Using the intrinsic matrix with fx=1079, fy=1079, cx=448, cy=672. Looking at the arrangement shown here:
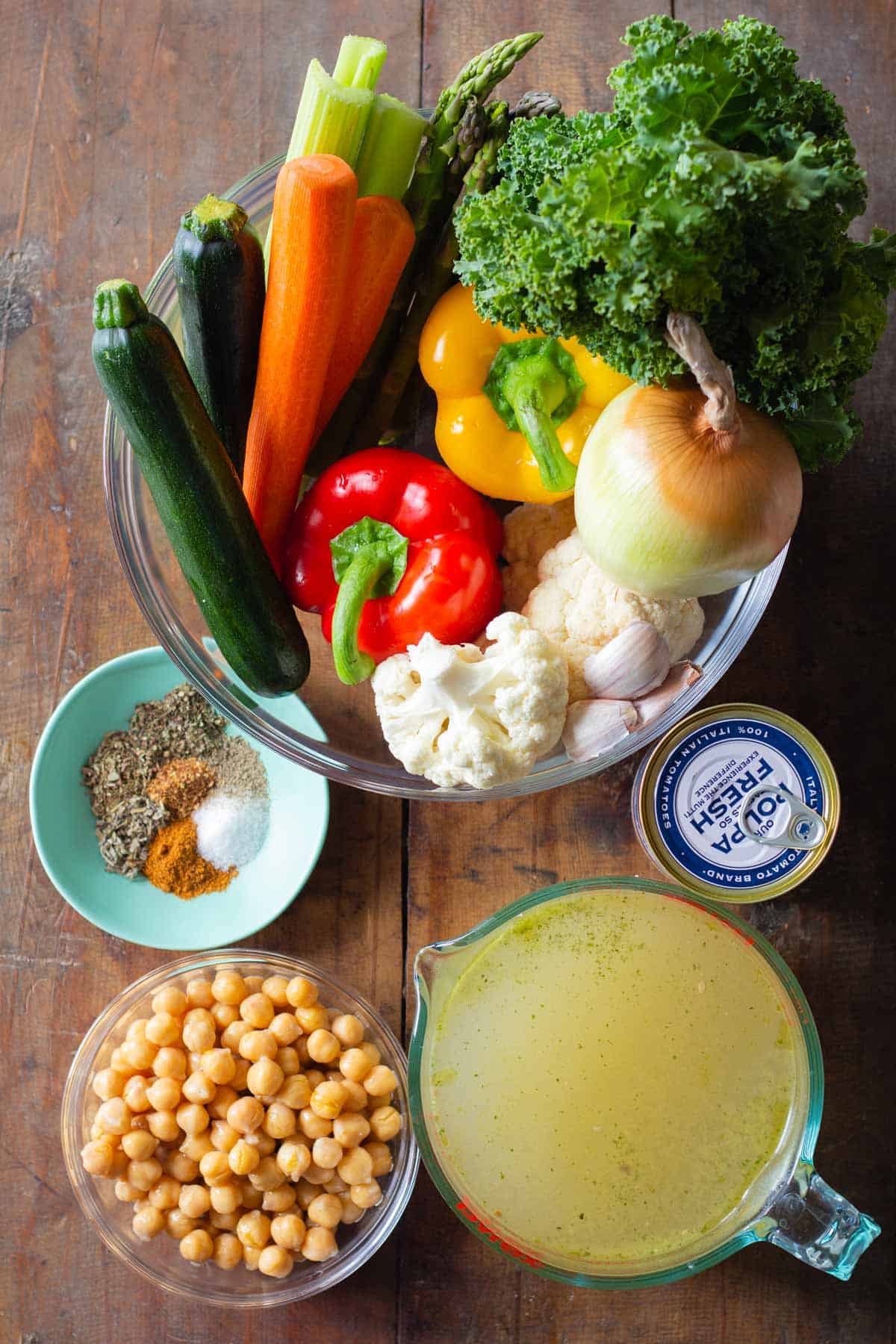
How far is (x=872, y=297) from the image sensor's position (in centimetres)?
90

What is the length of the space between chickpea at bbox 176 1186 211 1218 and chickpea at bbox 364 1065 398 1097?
0.21 m

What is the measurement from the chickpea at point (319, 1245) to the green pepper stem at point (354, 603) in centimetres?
62

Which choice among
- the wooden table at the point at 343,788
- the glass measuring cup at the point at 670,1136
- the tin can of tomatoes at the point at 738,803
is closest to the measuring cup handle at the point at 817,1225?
the glass measuring cup at the point at 670,1136

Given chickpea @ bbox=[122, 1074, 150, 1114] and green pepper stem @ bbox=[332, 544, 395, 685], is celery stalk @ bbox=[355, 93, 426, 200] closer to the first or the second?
green pepper stem @ bbox=[332, 544, 395, 685]

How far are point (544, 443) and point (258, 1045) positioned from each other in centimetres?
→ 71

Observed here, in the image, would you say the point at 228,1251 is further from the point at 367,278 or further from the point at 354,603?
the point at 367,278

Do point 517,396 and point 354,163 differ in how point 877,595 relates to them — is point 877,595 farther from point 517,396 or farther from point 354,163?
point 354,163

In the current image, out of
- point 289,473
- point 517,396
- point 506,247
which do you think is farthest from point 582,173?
point 289,473

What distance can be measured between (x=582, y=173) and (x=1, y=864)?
39.1 inches

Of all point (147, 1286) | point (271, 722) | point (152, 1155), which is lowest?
point (147, 1286)

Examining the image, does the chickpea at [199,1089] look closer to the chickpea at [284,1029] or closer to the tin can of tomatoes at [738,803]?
the chickpea at [284,1029]

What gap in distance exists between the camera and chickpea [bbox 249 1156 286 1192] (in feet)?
3.83

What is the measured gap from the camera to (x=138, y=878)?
1.25m

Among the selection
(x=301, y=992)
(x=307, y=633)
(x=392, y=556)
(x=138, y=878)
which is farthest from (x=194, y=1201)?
(x=392, y=556)
